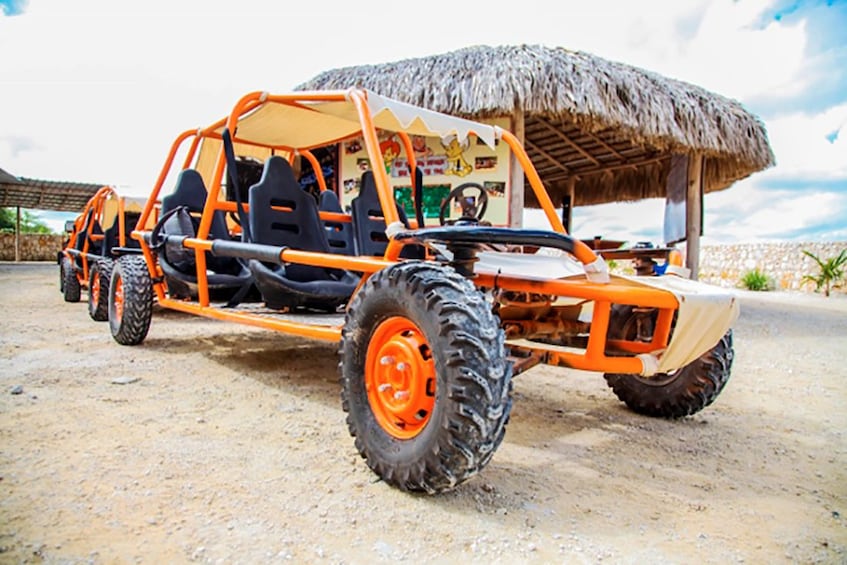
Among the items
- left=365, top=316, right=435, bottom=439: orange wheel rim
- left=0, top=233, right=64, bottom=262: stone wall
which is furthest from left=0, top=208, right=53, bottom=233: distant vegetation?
left=365, top=316, right=435, bottom=439: orange wheel rim

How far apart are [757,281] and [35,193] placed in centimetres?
2501

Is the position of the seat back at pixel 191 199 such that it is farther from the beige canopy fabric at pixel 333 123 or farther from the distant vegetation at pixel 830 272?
the distant vegetation at pixel 830 272

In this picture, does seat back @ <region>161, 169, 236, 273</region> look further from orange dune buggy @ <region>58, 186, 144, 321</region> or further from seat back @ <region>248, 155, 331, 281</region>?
orange dune buggy @ <region>58, 186, 144, 321</region>

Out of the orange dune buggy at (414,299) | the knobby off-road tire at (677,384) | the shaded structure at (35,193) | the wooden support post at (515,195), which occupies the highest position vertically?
the shaded structure at (35,193)

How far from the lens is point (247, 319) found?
301 cm

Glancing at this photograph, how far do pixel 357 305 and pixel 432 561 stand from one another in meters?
0.95

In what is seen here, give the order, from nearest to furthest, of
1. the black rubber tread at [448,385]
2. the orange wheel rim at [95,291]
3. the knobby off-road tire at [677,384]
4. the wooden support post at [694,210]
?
1. the black rubber tread at [448,385]
2. the knobby off-road tire at [677,384]
3. the orange wheel rim at [95,291]
4. the wooden support post at [694,210]

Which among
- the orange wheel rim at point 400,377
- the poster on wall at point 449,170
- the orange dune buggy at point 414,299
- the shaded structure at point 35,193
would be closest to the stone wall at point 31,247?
the shaded structure at point 35,193

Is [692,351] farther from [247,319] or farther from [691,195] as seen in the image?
[691,195]

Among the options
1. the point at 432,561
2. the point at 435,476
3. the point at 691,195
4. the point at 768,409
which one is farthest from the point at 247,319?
the point at 691,195

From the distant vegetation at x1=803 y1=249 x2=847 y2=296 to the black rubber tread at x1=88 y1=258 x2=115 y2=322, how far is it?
51.6ft

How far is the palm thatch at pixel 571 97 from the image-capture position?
6.97 meters

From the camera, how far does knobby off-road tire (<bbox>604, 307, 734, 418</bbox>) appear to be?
269cm

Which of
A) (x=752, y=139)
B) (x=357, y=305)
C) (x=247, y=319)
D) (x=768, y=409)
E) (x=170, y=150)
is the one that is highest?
(x=752, y=139)
